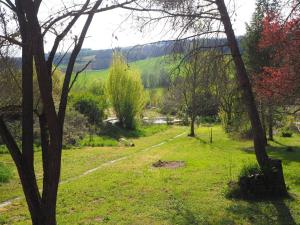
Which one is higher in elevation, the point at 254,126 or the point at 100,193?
the point at 254,126

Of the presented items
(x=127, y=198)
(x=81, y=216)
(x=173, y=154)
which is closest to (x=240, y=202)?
(x=127, y=198)

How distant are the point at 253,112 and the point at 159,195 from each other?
3886 millimetres

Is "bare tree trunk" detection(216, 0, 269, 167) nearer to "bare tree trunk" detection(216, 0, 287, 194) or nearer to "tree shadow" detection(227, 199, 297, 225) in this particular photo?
"bare tree trunk" detection(216, 0, 287, 194)

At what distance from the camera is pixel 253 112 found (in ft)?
37.0

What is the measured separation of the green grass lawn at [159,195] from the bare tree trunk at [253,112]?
649mm

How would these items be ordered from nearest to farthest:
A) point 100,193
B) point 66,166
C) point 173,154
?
1. point 100,193
2. point 66,166
3. point 173,154

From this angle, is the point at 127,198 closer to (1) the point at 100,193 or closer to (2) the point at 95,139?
(1) the point at 100,193

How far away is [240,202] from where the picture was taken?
448 inches

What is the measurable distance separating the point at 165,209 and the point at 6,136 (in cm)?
707

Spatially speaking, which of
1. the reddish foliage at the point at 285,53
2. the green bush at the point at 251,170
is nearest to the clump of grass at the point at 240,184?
the green bush at the point at 251,170

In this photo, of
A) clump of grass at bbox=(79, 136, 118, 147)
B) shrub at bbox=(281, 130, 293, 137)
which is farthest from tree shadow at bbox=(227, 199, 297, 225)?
shrub at bbox=(281, 130, 293, 137)

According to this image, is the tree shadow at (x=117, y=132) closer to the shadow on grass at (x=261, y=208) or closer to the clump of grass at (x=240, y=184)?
the clump of grass at (x=240, y=184)

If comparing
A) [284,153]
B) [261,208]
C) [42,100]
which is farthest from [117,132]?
[42,100]

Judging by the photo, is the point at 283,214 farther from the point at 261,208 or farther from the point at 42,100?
the point at 42,100
